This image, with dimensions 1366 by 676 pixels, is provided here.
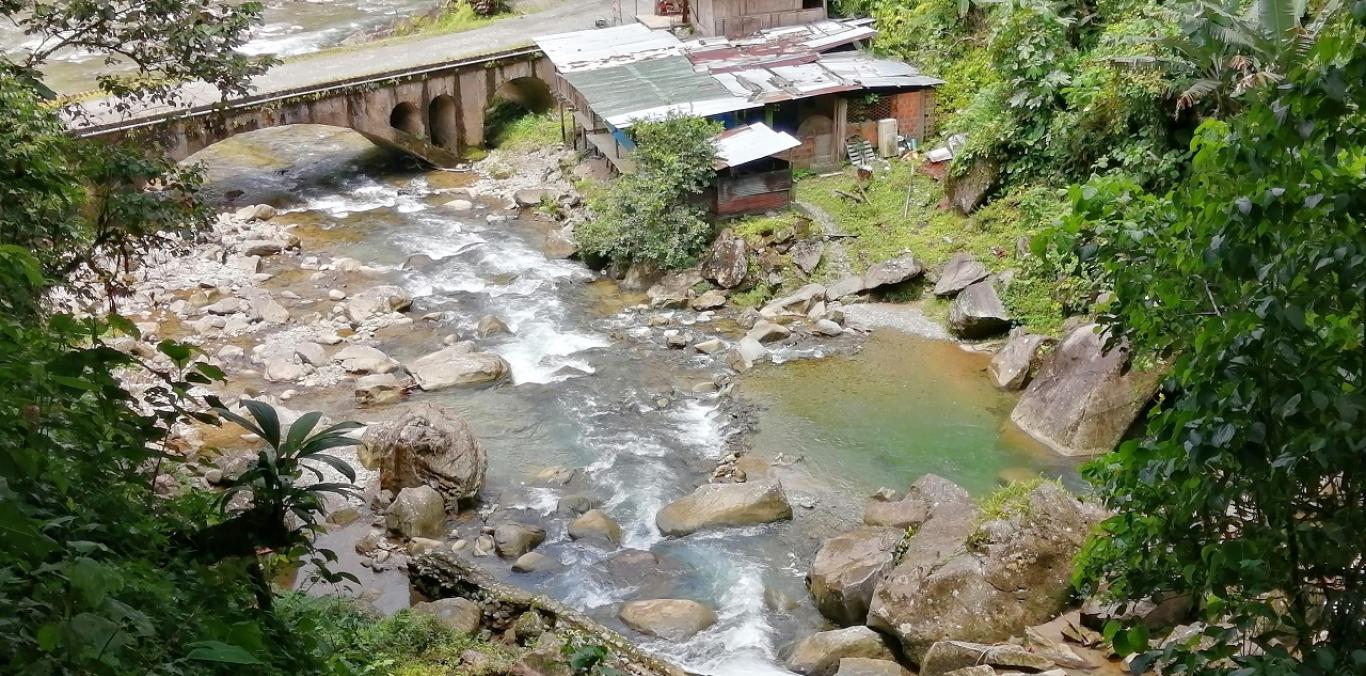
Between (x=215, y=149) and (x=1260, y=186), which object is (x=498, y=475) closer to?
(x=1260, y=186)

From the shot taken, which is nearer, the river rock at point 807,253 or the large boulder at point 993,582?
the large boulder at point 993,582

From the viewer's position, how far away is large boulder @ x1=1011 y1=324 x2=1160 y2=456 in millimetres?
18406

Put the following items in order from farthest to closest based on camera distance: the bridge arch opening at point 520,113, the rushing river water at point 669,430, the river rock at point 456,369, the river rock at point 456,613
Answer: the bridge arch opening at point 520,113 → the river rock at point 456,369 → the rushing river water at point 669,430 → the river rock at point 456,613

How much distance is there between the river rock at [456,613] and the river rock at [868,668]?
4.45m

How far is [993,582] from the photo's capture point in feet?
44.4

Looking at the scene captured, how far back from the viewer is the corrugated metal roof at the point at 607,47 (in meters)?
31.6

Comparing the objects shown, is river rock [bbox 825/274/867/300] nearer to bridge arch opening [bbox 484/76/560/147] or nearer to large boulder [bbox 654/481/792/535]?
large boulder [bbox 654/481/792/535]

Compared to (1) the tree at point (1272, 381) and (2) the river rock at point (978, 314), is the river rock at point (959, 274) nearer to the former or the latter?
(2) the river rock at point (978, 314)

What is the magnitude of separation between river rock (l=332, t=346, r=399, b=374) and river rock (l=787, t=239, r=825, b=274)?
9238 mm

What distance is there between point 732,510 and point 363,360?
9.76 meters

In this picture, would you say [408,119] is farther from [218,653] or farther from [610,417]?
[218,653]

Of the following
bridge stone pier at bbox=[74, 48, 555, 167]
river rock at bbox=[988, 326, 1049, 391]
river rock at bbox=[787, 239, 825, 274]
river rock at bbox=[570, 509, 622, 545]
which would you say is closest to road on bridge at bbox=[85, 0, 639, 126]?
bridge stone pier at bbox=[74, 48, 555, 167]

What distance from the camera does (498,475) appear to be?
763 inches

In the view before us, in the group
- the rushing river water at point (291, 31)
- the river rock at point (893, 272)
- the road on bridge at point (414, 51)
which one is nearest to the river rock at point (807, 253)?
the river rock at point (893, 272)
